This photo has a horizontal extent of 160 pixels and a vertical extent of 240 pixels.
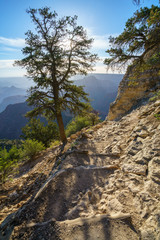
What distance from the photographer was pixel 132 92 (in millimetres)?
15242

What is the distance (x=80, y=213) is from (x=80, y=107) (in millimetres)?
7772

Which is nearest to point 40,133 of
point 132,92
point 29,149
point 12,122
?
point 29,149

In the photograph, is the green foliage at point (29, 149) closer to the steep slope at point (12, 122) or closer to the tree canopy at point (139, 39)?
the tree canopy at point (139, 39)

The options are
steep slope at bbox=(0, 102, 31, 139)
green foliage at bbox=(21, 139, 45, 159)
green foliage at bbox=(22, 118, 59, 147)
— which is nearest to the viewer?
green foliage at bbox=(21, 139, 45, 159)

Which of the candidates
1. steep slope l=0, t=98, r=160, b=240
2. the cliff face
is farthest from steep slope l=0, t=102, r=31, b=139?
steep slope l=0, t=98, r=160, b=240

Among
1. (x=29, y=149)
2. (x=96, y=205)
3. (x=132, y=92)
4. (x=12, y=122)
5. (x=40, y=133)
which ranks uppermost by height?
(x=132, y=92)

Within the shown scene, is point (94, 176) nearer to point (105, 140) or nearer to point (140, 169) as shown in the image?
point (140, 169)

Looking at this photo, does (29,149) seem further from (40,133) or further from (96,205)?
(96,205)

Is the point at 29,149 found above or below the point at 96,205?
below

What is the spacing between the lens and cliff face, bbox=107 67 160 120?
13370mm

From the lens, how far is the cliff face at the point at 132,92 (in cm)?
1337

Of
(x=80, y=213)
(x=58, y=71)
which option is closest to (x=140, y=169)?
(x=80, y=213)

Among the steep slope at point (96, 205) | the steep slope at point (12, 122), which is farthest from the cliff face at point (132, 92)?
the steep slope at point (12, 122)

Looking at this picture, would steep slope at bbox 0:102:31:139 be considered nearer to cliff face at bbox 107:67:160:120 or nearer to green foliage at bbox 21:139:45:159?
cliff face at bbox 107:67:160:120
